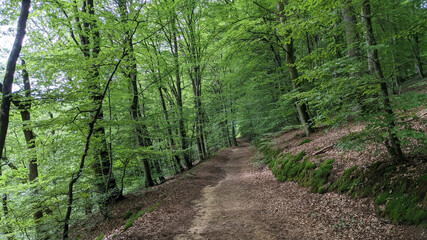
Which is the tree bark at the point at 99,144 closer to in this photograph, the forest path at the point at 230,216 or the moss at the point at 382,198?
the forest path at the point at 230,216

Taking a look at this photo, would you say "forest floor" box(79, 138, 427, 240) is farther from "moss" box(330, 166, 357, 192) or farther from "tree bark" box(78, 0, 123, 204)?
"tree bark" box(78, 0, 123, 204)

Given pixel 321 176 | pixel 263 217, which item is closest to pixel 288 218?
pixel 263 217

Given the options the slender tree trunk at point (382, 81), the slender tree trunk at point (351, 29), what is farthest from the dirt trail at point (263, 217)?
the slender tree trunk at point (351, 29)

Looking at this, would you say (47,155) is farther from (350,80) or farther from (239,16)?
(239,16)

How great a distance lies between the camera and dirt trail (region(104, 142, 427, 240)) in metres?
4.04

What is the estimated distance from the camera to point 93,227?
313 inches

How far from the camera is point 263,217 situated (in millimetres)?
5613

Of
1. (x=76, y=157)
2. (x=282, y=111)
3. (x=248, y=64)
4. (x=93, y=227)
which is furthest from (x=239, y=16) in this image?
(x=93, y=227)

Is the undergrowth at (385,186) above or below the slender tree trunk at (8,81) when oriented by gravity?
below

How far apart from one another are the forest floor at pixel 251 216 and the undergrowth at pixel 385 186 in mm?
191

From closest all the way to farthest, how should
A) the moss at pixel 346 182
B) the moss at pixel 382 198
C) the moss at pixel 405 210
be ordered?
the moss at pixel 405 210, the moss at pixel 382 198, the moss at pixel 346 182

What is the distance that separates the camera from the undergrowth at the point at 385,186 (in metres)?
3.46

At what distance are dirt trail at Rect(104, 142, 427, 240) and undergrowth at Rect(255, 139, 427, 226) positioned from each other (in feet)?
0.67

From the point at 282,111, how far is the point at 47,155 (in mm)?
11797
